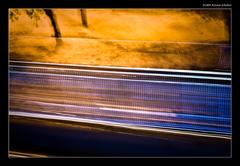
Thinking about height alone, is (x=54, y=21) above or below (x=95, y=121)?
above

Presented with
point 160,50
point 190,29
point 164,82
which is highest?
point 190,29

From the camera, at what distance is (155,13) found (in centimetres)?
200

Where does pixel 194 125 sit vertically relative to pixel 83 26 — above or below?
below

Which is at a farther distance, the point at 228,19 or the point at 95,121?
the point at 95,121

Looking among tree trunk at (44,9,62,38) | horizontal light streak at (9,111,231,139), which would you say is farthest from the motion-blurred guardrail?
tree trunk at (44,9,62,38)

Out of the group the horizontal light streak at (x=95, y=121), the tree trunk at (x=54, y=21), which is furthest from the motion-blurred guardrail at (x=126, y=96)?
the tree trunk at (x=54, y=21)

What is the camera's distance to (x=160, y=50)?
201 centimetres

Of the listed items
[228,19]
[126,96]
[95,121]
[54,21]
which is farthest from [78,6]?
[228,19]

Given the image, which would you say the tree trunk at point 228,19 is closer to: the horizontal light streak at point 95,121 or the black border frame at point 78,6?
the black border frame at point 78,6

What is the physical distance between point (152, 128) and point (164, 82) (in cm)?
33

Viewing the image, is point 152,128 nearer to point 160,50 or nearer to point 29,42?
point 160,50

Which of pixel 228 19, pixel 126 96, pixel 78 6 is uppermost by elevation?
pixel 78 6

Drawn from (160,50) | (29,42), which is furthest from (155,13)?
(29,42)

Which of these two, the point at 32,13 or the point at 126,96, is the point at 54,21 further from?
the point at 126,96
